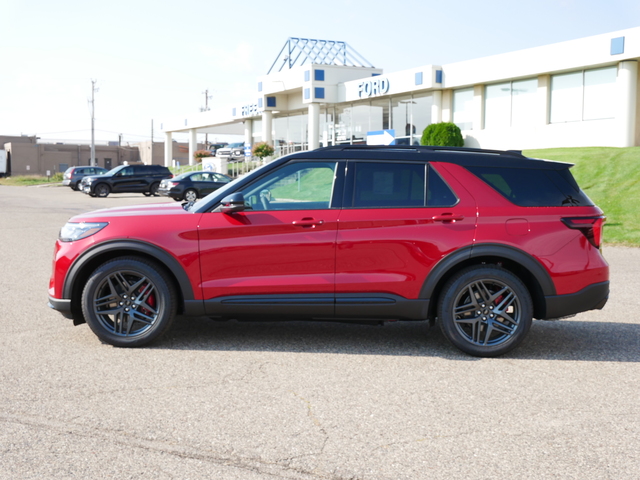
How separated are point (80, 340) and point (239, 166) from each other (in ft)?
153

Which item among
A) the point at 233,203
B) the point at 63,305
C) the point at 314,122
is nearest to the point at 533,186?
the point at 233,203

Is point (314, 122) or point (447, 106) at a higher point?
point (447, 106)

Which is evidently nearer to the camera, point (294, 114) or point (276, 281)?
point (276, 281)

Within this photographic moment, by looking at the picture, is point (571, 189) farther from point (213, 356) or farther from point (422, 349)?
point (213, 356)

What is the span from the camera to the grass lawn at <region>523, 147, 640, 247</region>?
692 inches

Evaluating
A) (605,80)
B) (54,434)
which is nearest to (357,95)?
(605,80)

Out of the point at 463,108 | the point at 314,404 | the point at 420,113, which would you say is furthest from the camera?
the point at 420,113

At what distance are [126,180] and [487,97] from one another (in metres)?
18.7

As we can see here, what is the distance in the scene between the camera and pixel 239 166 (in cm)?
5269

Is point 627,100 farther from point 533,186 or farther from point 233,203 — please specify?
point 233,203

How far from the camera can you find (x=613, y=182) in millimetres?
24109

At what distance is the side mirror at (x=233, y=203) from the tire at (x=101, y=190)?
31.3 m

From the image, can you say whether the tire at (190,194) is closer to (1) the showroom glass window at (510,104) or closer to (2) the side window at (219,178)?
Answer: (2) the side window at (219,178)

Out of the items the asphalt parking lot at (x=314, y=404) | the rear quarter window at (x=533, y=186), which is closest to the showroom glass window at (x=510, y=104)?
the asphalt parking lot at (x=314, y=404)
